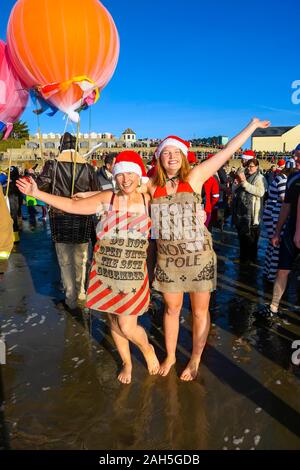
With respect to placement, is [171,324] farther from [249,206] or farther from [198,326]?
[249,206]

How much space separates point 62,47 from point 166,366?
3.77 meters

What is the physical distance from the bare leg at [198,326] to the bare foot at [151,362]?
238 mm

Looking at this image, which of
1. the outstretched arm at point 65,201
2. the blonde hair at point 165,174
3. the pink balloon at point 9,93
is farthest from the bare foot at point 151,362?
the pink balloon at point 9,93

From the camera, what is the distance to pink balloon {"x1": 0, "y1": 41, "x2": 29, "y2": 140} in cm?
446

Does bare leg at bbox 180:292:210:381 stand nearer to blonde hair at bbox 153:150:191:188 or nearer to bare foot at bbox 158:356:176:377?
bare foot at bbox 158:356:176:377

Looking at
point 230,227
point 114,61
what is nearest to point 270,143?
point 230,227

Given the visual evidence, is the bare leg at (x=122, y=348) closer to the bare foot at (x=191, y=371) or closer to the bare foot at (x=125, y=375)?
the bare foot at (x=125, y=375)

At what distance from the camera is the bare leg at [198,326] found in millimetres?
2766

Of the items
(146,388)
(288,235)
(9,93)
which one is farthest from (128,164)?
(9,93)

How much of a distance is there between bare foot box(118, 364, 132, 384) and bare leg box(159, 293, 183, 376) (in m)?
0.28

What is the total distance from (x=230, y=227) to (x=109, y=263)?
8.29 meters

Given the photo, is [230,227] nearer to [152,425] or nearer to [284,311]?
[284,311]

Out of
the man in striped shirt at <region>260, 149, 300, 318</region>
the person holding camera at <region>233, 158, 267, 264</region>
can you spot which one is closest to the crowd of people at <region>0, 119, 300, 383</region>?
the man in striped shirt at <region>260, 149, 300, 318</region>

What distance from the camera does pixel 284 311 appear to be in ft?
13.9
